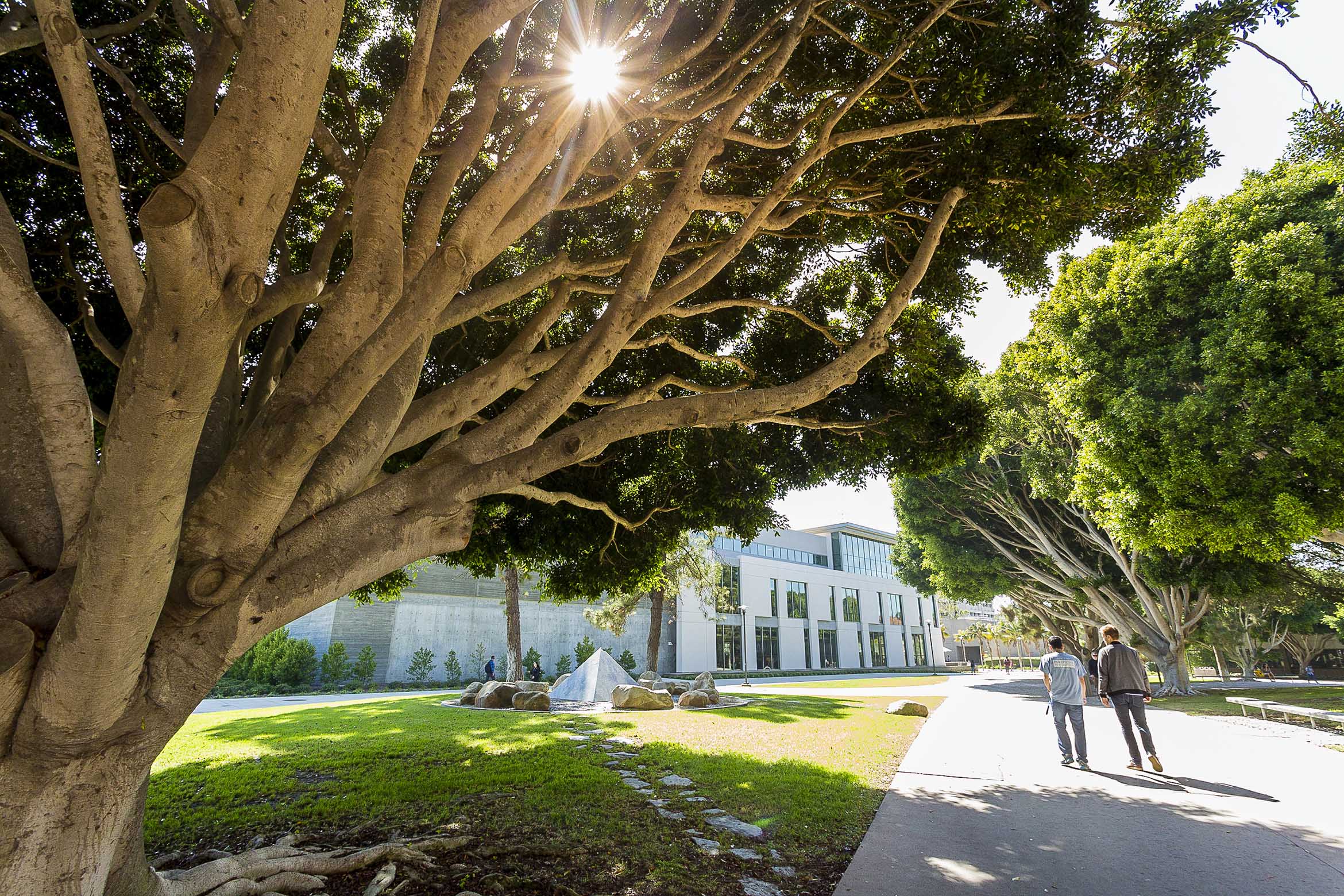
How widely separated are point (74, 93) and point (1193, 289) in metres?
16.8

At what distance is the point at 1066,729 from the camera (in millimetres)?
7504

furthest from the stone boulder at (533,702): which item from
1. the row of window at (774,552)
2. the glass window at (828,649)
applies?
the glass window at (828,649)

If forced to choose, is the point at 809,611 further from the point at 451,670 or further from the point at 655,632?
the point at 451,670

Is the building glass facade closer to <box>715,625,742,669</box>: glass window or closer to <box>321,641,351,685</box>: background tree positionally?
<box>715,625,742,669</box>: glass window

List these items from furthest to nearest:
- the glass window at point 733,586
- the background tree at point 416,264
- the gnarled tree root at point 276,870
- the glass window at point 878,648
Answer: the glass window at point 878,648, the glass window at point 733,586, the gnarled tree root at point 276,870, the background tree at point 416,264

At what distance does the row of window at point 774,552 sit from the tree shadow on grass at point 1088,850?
123ft

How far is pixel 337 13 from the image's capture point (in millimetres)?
2691

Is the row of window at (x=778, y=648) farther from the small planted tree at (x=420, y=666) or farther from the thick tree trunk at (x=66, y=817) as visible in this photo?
the thick tree trunk at (x=66, y=817)

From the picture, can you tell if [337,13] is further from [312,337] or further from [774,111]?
[774,111]

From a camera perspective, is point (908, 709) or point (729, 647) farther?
point (729, 647)

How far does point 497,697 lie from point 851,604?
41.6m

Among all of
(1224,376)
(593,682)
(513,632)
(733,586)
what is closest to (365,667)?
(513,632)

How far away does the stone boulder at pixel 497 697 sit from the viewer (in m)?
16.6

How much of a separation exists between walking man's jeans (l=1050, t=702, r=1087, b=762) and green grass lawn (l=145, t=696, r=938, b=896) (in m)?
2.06
